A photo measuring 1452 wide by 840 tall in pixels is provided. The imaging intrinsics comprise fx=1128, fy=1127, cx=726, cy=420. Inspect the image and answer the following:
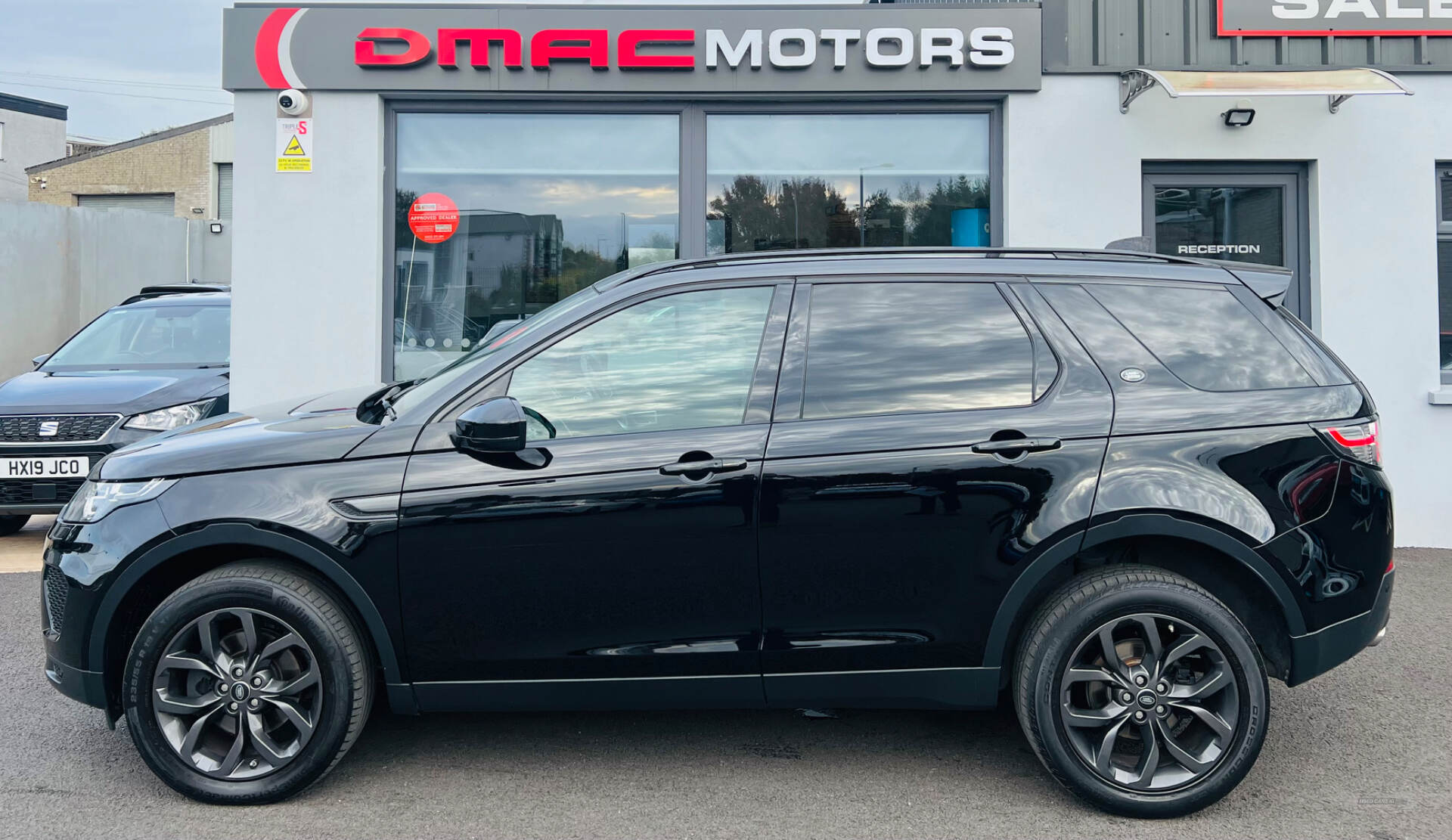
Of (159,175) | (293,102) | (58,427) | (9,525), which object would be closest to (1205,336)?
(293,102)

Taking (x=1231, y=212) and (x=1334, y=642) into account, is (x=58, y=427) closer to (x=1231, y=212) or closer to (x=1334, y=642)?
(x=1334, y=642)

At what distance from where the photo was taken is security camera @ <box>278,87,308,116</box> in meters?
7.71

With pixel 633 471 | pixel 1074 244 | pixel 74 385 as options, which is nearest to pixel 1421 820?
pixel 633 471

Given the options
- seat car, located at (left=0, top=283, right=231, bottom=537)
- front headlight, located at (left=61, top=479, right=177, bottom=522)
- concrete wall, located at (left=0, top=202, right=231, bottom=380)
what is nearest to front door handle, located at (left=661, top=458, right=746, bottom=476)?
front headlight, located at (left=61, top=479, right=177, bottom=522)

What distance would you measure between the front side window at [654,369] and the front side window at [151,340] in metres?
5.89

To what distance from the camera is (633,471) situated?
3.56m

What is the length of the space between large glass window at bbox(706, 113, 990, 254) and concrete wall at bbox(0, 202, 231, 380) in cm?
1313

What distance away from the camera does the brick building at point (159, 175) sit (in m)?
31.9

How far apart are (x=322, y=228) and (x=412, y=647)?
16.7 feet

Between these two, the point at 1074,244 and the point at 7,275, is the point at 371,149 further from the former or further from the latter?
the point at 7,275

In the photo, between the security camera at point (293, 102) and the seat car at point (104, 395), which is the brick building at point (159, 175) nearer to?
the seat car at point (104, 395)

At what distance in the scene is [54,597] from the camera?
12.1 feet

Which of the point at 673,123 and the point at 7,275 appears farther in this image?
the point at 7,275

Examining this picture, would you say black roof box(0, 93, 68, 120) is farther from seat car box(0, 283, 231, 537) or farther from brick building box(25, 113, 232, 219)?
seat car box(0, 283, 231, 537)
